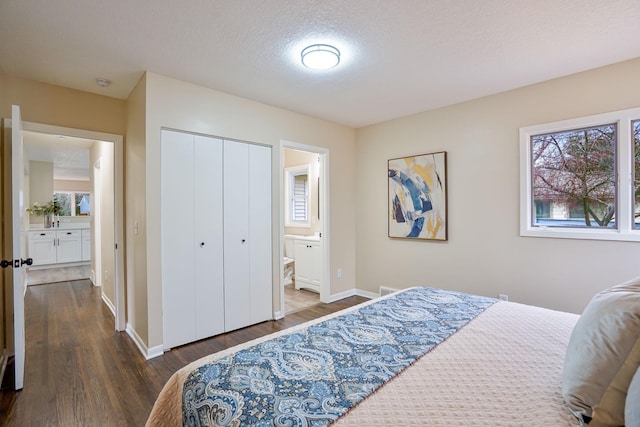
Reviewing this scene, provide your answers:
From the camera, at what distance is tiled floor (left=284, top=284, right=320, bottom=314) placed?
3.97 m

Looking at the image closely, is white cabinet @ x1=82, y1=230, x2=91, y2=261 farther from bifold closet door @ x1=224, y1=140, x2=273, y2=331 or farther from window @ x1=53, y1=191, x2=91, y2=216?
bifold closet door @ x1=224, y1=140, x2=273, y2=331

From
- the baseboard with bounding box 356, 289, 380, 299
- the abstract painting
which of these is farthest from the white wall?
the abstract painting

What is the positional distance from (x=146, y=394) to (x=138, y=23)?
2470 mm

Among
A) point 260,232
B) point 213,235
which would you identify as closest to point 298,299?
point 260,232

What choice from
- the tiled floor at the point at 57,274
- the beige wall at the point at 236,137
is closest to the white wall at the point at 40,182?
the tiled floor at the point at 57,274

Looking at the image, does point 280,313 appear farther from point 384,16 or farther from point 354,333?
point 384,16

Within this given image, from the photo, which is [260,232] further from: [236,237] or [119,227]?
[119,227]

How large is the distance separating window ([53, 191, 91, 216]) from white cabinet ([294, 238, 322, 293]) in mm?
6876

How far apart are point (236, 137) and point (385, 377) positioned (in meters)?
2.70

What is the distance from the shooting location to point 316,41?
2.16m

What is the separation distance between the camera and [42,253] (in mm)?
6480

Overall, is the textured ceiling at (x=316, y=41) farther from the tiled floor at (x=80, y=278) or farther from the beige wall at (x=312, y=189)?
the tiled floor at (x=80, y=278)

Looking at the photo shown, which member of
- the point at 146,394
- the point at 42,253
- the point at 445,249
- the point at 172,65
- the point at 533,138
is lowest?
the point at 146,394

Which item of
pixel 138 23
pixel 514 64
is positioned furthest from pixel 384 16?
pixel 138 23
